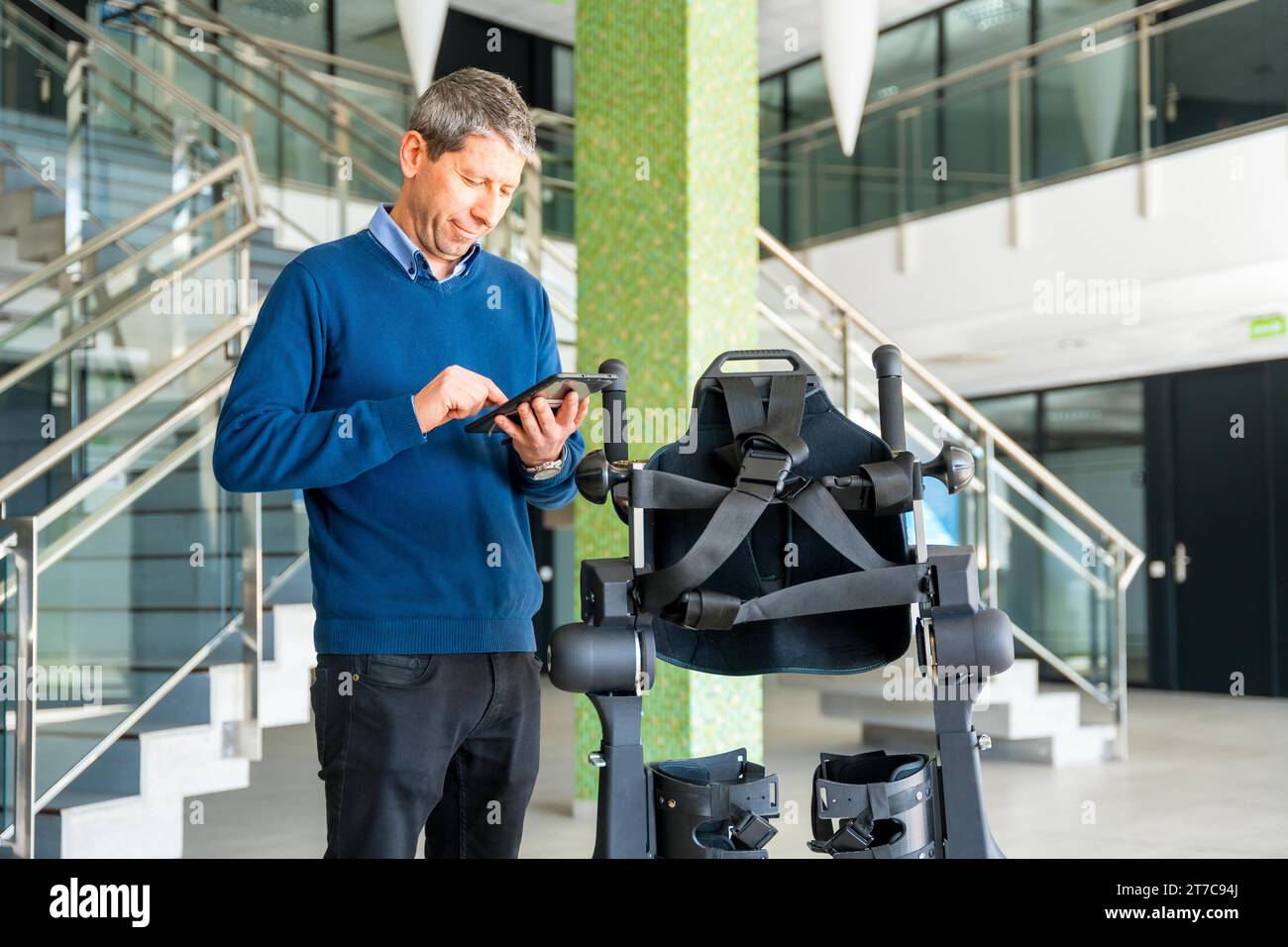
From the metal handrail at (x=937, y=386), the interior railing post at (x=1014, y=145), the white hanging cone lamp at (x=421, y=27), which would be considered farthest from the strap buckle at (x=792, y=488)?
the interior railing post at (x=1014, y=145)

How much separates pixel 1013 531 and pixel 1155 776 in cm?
134

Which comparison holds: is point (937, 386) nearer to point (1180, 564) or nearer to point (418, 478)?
point (1180, 564)

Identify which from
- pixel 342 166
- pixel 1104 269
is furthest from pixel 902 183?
pixel 342 166

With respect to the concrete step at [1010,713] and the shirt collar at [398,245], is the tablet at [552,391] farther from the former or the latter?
the concrete step at [1010,713]

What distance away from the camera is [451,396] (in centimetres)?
147

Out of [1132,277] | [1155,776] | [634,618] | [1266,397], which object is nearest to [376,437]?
[634,618]

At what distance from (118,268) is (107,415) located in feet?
5.55

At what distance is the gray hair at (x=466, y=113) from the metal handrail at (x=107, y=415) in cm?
216

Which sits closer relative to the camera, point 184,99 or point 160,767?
point 160,767

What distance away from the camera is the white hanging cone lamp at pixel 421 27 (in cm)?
461

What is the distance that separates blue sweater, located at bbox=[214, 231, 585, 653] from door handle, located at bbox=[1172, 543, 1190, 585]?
9.00m

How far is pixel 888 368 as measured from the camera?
1.54 meters

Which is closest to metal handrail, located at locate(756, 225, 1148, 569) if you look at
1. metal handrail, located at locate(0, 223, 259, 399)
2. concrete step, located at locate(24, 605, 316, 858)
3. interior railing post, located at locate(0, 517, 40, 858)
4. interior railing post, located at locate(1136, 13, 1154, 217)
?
interior railing post, located at locate(1136, 13, 1154, 217)

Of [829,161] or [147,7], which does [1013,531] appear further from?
[147,7]
